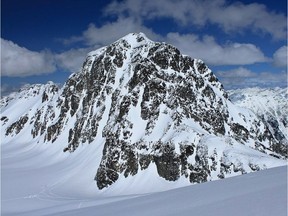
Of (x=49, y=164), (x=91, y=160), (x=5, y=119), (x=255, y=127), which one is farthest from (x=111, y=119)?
(x=5, y=119)

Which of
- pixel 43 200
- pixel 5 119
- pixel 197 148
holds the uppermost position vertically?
pixel 5 119

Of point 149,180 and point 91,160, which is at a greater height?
point 91,160

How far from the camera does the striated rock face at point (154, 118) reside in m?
67.2

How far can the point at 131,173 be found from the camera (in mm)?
73812

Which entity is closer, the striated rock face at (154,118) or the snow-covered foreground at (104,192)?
the snow-covered foreground at (104,192)

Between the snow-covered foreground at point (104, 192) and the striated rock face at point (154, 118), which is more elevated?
the striated rock face at point (154, 118)

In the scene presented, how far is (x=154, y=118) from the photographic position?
8212 centimetres

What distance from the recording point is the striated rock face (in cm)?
6725

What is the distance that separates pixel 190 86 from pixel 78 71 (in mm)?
52580

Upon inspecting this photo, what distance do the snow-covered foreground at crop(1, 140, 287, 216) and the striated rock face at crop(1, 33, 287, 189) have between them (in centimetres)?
446

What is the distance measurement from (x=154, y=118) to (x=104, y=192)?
21.3 m

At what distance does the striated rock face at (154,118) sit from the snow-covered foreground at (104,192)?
14.6 ft

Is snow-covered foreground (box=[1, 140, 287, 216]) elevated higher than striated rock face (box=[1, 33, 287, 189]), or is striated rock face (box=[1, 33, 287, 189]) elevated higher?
striated rock face (box=[1, 33, 287, 189])

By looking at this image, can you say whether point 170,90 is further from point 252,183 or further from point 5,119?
point 5,119
